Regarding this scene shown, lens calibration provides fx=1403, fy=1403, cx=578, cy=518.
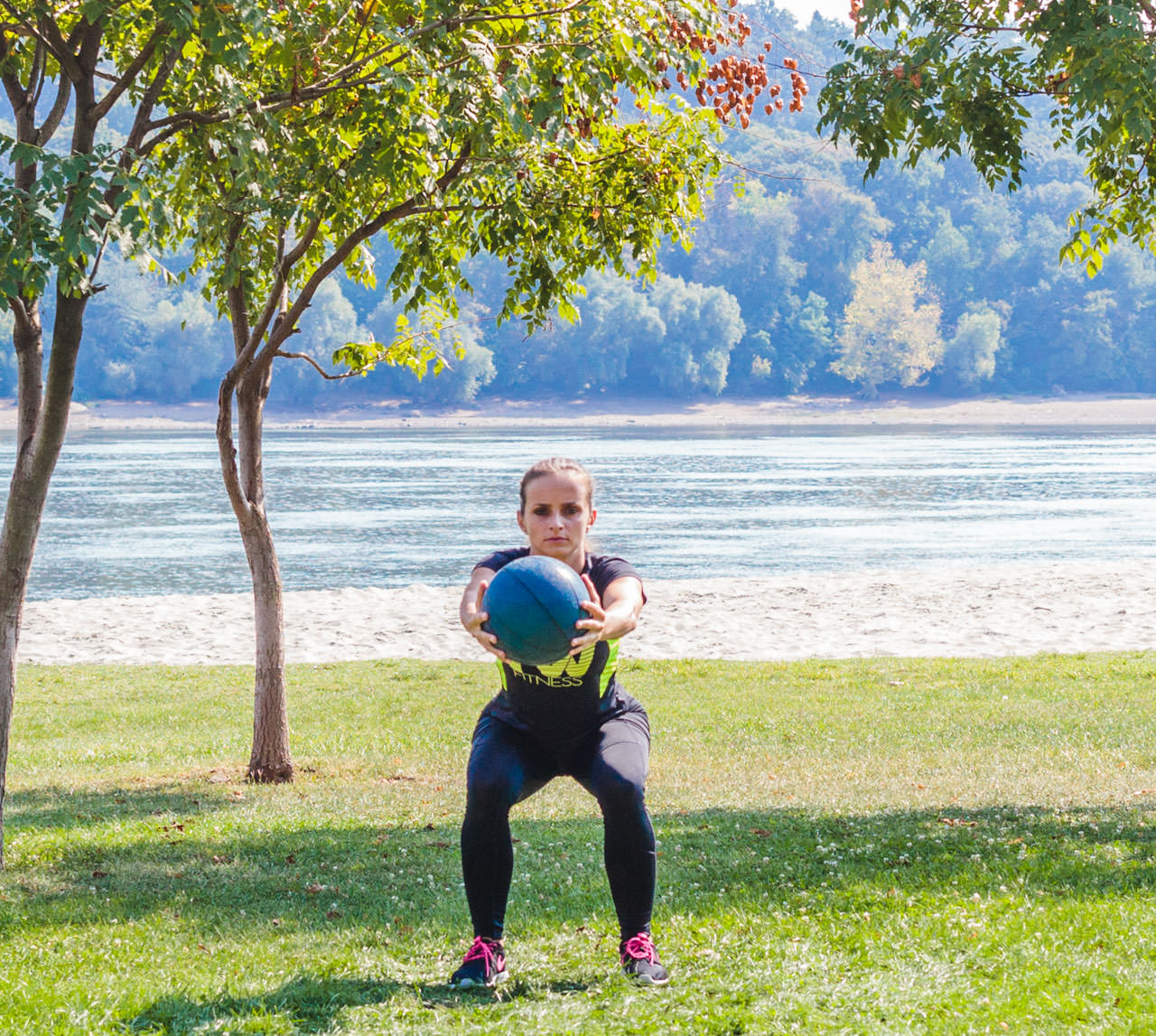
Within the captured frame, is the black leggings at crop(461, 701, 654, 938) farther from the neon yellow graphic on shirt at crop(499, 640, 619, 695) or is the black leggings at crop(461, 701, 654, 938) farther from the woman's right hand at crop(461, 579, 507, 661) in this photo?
the woman's right hand at crop(461, 579, 507, 661)

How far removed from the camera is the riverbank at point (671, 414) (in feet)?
436

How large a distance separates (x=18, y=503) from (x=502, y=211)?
154 inches

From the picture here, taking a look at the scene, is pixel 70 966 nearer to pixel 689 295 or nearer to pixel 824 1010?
pixel 824 1010

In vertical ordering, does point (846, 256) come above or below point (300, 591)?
above

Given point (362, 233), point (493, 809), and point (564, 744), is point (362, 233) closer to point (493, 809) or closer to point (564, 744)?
point (564, 744)

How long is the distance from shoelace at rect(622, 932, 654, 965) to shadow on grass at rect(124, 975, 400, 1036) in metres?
0.93

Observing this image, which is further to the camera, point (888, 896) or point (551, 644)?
point (888, 896)

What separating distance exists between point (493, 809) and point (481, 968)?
0.68 metres

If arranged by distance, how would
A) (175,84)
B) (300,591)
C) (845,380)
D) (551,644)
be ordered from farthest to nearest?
1. (845,380)
2. (300,591)
3. (175,84)
4. (551,644)

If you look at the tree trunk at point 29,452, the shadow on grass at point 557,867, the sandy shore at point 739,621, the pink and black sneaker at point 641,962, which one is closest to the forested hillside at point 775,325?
the sandy shore at point 739,621

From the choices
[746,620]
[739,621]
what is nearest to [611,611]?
[739,621]

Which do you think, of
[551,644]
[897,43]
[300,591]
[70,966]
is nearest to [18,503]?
[70,966]

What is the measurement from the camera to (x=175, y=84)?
981 centimetres

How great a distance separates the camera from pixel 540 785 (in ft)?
18.1
